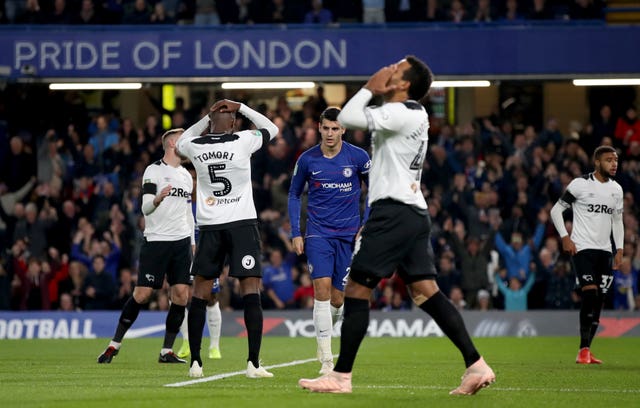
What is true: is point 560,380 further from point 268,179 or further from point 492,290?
point 268,179

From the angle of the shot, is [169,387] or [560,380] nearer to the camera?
[169,387]

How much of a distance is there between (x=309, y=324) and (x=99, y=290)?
13.6ft

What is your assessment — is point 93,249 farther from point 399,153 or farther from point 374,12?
point 399,153

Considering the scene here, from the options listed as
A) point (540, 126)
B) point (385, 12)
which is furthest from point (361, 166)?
point (540, 126)

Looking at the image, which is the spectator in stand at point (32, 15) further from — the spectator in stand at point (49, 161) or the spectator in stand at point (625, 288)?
the spectator in stand at point (625, 288)

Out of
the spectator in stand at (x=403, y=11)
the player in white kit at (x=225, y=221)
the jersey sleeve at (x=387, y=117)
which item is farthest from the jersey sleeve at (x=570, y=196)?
the spectator in stand at (x=403, y=11)

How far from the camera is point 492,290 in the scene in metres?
23.5

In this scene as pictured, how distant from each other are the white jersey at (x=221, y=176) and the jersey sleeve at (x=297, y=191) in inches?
49.6

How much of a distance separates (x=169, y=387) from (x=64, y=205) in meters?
15.8

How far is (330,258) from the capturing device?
12609 millimetres

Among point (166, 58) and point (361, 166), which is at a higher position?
point (166, 58)

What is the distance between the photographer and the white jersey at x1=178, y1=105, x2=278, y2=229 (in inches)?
457

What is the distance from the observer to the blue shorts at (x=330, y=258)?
41.0ft

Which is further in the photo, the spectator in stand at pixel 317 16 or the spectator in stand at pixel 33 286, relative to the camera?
the spectator in stand at pixel 317 16
